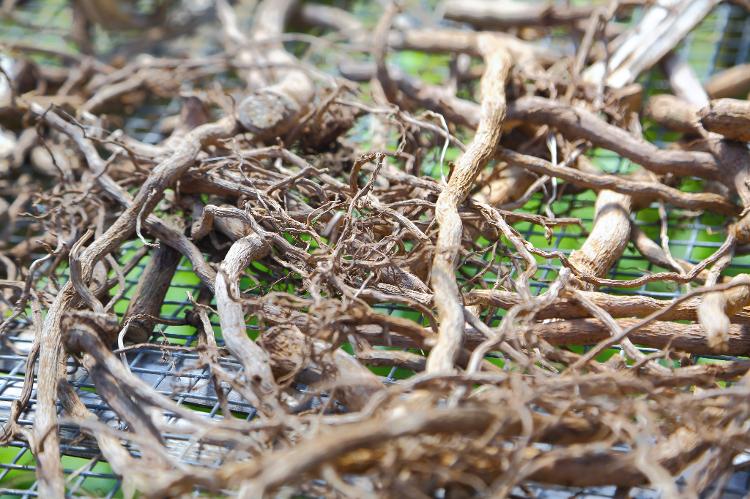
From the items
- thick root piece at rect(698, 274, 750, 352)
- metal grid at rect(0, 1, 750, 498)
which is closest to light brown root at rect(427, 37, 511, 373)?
metal grid at rect(0, 1, 750, 498)

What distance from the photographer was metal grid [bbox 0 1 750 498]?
977mm

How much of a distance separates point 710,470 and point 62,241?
0.99 m

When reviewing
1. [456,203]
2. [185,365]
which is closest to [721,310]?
[456,203]

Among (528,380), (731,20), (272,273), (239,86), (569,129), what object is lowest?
(528,380)

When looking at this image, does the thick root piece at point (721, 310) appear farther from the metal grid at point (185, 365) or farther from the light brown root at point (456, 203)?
the light brown root at point (456, 203)

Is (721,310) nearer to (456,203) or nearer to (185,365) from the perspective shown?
(456,203)

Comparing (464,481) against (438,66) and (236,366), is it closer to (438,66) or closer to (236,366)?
(236,366)

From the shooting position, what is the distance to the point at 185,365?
1.19 metres

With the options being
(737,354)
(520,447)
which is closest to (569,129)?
(737,354)

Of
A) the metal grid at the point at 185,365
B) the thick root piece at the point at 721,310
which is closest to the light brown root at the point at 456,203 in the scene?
the metal grid at the point at 185,365

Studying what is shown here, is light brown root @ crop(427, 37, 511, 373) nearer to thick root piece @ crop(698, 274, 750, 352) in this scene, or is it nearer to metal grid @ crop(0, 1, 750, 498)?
metal grid @ crop(0, 1, 750, 498)

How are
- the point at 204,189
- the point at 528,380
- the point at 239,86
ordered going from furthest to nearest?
the point at 239,86 < the point at 204,189 < the point at 528,380

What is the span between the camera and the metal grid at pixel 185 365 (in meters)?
0.98

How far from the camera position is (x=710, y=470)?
0.82m
